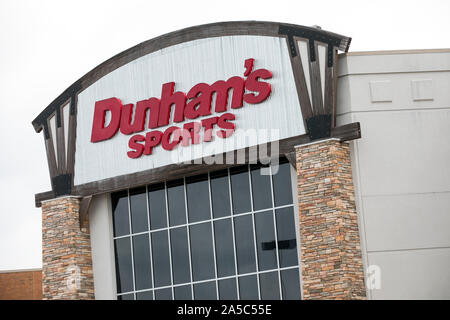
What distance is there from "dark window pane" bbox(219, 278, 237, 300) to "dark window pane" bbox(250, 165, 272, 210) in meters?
2.37

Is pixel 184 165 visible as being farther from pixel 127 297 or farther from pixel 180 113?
pixel 127 297

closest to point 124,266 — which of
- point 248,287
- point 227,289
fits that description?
point 227,289

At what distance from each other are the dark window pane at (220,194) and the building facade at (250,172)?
62 mm

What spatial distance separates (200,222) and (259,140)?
3.38 metres

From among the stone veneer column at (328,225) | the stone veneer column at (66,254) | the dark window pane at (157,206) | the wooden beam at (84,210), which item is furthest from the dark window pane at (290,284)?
the wooden beam at (84,210)

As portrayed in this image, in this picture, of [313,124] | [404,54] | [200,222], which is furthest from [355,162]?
[200,222]

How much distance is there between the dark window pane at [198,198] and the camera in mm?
29641

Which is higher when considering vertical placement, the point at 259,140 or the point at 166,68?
the point at 166,68

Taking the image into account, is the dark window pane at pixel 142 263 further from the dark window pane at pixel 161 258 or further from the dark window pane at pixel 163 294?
the dark window pane at pixel 163 294

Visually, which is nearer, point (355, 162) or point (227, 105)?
point (355, 162)

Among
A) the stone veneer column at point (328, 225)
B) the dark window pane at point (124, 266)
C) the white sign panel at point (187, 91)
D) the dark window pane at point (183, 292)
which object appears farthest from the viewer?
the dark window pane at point (124, 266)

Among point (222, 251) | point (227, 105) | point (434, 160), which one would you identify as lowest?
point (222, 251)

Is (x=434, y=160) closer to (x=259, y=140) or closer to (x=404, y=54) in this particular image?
(x=404, y=54)
